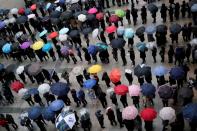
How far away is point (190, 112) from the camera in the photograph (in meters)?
12.5

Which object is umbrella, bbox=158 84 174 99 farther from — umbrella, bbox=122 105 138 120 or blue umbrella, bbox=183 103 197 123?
umbrella, bbox=122 105 138 120

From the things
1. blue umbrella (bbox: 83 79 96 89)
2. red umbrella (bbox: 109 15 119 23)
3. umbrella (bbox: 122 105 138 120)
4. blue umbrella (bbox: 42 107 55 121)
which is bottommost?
blue umbrella (bbox: 42 107 55 121)

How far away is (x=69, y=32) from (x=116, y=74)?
6.24m

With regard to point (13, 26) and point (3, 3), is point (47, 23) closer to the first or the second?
point (13, 26)

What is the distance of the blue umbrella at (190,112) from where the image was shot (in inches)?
488

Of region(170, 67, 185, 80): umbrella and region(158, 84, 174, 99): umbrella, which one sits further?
region(170, 67, 185, 80): umbrella

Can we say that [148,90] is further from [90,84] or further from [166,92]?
[90,84]

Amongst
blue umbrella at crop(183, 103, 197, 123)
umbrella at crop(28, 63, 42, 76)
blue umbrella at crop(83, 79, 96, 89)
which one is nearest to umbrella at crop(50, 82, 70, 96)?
blue umbrella at crop(83, 79, 96, 89)

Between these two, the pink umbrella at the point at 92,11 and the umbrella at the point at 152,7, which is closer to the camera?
the umbrella at the point at 152,7

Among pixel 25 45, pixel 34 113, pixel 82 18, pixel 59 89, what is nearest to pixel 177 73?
pixel 59 89

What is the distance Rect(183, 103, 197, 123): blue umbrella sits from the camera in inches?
488

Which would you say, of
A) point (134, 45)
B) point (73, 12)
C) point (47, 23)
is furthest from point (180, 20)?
point (47, 23)

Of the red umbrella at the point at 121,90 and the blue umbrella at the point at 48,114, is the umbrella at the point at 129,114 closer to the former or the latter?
the red umbrella at the point at 121,90

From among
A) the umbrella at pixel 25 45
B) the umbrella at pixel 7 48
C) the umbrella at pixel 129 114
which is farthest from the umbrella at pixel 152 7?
the umbrella at pixel 7 48
